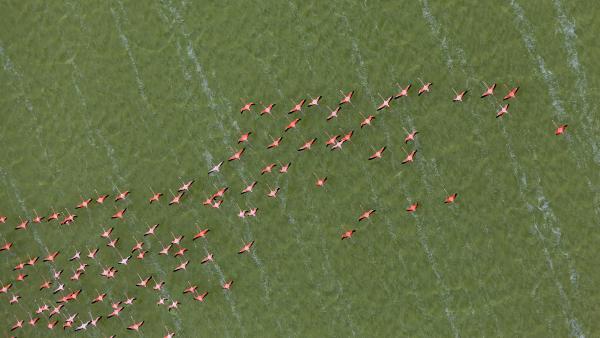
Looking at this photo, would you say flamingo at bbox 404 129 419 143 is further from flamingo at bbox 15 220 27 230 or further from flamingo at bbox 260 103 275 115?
flamingo at bbox 15 220 27 230

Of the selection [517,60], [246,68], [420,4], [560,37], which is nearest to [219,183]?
[246,68]

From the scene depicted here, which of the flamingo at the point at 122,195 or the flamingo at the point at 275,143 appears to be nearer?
the flamingo at the point at 275,143

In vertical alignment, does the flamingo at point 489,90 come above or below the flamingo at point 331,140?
below

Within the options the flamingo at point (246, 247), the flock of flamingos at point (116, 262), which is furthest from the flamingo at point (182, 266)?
the flamingo at point (246, 247)

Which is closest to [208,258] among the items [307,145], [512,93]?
[307,145]

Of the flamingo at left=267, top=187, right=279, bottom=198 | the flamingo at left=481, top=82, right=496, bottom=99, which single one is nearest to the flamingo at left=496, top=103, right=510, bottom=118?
the flamingo at left=481, top=82, right=496, bottom=99

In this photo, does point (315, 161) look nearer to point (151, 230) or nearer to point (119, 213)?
point (151, 230)

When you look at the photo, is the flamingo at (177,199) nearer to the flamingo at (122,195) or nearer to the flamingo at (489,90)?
the flamingo at (122,195)
